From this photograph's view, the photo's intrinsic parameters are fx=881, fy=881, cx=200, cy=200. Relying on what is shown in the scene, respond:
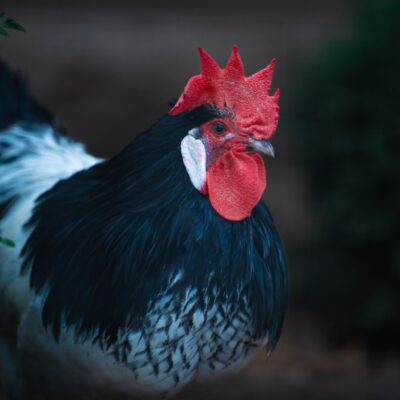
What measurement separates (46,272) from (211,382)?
0.72 meters

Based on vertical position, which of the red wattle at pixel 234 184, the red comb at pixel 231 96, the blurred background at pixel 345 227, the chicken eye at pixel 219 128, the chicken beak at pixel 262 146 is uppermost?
the red comb at pixel 231 96

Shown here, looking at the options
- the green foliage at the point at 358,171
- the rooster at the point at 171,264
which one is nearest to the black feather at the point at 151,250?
the rooster at the point at 171,264

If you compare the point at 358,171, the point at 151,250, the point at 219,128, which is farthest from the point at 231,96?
the point at 358,171

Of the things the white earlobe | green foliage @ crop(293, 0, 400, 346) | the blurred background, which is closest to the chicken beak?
the white earlobe

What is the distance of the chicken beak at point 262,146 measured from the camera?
287cm

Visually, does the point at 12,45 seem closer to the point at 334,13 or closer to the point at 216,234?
the point at 334,13

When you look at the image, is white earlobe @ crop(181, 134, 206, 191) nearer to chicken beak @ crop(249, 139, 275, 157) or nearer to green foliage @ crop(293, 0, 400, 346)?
chicken beak @ crop(249, 139, 275, 157)

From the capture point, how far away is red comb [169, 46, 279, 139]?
2887 mm

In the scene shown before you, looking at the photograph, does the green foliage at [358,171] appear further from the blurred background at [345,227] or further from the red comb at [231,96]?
the red comb at [231,96]

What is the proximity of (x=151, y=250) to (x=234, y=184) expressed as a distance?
35 centimetres

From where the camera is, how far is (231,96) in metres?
2.92

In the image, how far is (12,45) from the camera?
855cm

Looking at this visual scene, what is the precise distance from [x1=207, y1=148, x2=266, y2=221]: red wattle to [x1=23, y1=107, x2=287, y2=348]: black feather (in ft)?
0.13

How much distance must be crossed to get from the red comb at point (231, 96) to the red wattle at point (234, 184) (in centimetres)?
11
